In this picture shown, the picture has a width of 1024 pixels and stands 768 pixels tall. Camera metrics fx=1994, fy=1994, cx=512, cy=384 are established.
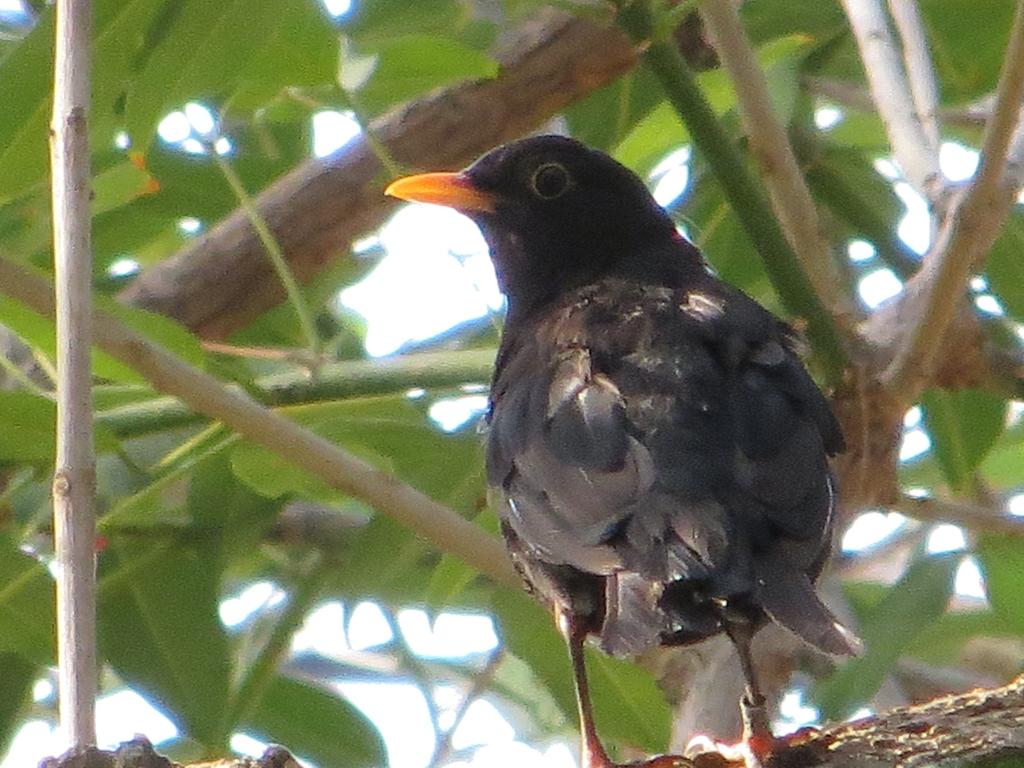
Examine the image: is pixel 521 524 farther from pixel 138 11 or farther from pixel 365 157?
pixel 365 157

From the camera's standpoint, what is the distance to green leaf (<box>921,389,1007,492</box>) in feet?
16.0

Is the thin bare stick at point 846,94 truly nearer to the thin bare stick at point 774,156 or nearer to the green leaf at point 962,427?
the green leaf at point 962,427

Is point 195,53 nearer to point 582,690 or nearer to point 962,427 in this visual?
point 582,690

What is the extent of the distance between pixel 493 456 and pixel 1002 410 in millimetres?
1486

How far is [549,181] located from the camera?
506 centimetres

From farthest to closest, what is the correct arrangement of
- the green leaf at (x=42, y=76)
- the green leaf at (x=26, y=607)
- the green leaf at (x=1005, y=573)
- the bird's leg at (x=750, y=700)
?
the green leaf at (x=1005, y=573) < the green leaf at (x=26, y=607) < the green leaf at (x=42, y=76) < the bird's leg at (x=750, y=700)

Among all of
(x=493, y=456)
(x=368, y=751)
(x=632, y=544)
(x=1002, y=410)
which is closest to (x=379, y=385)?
(x=493, y=456)

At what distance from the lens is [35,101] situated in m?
3.70

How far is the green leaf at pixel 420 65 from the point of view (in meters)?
4.18

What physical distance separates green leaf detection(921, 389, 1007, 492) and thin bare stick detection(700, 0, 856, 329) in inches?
20.1

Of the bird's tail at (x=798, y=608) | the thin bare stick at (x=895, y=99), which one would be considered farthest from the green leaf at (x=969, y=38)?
the bird's tail at (x=798, y=608)

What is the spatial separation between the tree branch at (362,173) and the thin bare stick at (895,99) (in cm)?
76

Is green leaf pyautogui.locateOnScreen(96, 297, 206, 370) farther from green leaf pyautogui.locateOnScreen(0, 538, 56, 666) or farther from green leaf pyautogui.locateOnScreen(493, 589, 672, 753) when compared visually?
green leaf pyautogui.locateOnScreen(493, 589, 672, 753)

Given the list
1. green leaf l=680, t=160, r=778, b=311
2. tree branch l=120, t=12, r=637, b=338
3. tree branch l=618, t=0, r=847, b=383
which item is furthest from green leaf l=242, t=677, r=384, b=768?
tree branch l=618, t=0, r=847, b=383
